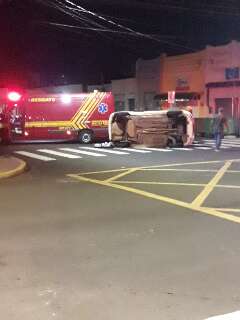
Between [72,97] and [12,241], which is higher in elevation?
[72,97]

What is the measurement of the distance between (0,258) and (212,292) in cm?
274

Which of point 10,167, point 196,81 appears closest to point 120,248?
point 10,167

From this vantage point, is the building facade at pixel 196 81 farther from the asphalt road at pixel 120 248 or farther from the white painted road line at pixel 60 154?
the asphalt road at pixel 120 248

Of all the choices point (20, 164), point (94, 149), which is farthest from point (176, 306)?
point (94, 149)

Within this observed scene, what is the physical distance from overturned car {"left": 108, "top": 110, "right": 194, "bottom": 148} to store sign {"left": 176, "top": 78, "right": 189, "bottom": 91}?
15204 mm

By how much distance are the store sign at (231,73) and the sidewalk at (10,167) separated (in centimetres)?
2320

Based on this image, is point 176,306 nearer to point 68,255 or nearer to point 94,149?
point 68,255

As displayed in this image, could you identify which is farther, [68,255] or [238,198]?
[238,198]

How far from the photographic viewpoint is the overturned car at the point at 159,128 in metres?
28.1

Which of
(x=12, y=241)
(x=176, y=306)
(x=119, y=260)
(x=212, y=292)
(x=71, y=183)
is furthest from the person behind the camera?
(x=71, y=183)

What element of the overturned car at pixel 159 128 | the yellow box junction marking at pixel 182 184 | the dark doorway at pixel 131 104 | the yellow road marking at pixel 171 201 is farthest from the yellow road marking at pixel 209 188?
the dark doorway at pixel 131 104

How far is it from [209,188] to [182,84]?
102 ft

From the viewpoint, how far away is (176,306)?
5164 millimetres

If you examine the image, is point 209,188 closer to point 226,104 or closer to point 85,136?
point 85,136
